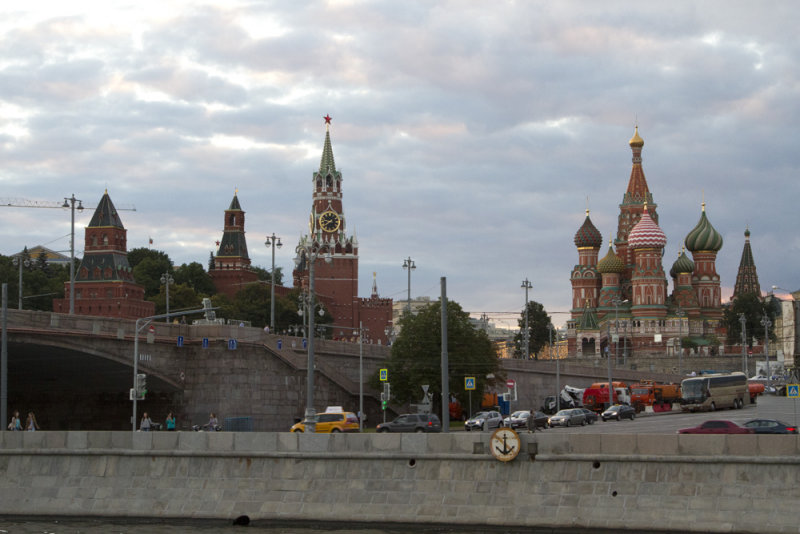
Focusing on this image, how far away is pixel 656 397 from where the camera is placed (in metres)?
→ 84.9

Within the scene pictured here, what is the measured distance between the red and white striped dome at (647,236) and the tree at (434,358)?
93.9 metres

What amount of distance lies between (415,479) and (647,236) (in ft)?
473

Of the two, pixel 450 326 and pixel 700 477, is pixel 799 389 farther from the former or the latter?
pixel 450 326

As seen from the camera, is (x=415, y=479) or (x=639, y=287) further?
(x=639, y=287)

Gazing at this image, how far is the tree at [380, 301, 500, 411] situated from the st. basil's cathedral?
7898 centimetres

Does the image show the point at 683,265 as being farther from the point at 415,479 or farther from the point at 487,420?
the point at 415,479

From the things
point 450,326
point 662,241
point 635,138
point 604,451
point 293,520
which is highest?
point 635,138

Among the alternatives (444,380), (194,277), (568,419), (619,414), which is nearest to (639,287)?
(194,277)

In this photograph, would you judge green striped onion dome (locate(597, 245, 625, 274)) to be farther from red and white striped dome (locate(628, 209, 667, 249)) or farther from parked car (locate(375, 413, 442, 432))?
parked car (locate(375, 413, 442, 432))

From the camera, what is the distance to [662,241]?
173 metres

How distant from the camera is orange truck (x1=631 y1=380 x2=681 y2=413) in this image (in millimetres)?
84125

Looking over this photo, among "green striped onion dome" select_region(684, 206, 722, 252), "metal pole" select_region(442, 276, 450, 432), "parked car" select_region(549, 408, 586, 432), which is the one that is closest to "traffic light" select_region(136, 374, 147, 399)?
"metal pole" select_region(442, 276, 450, 432)

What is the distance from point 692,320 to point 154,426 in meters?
128

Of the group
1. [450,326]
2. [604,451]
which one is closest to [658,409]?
[450,326]
